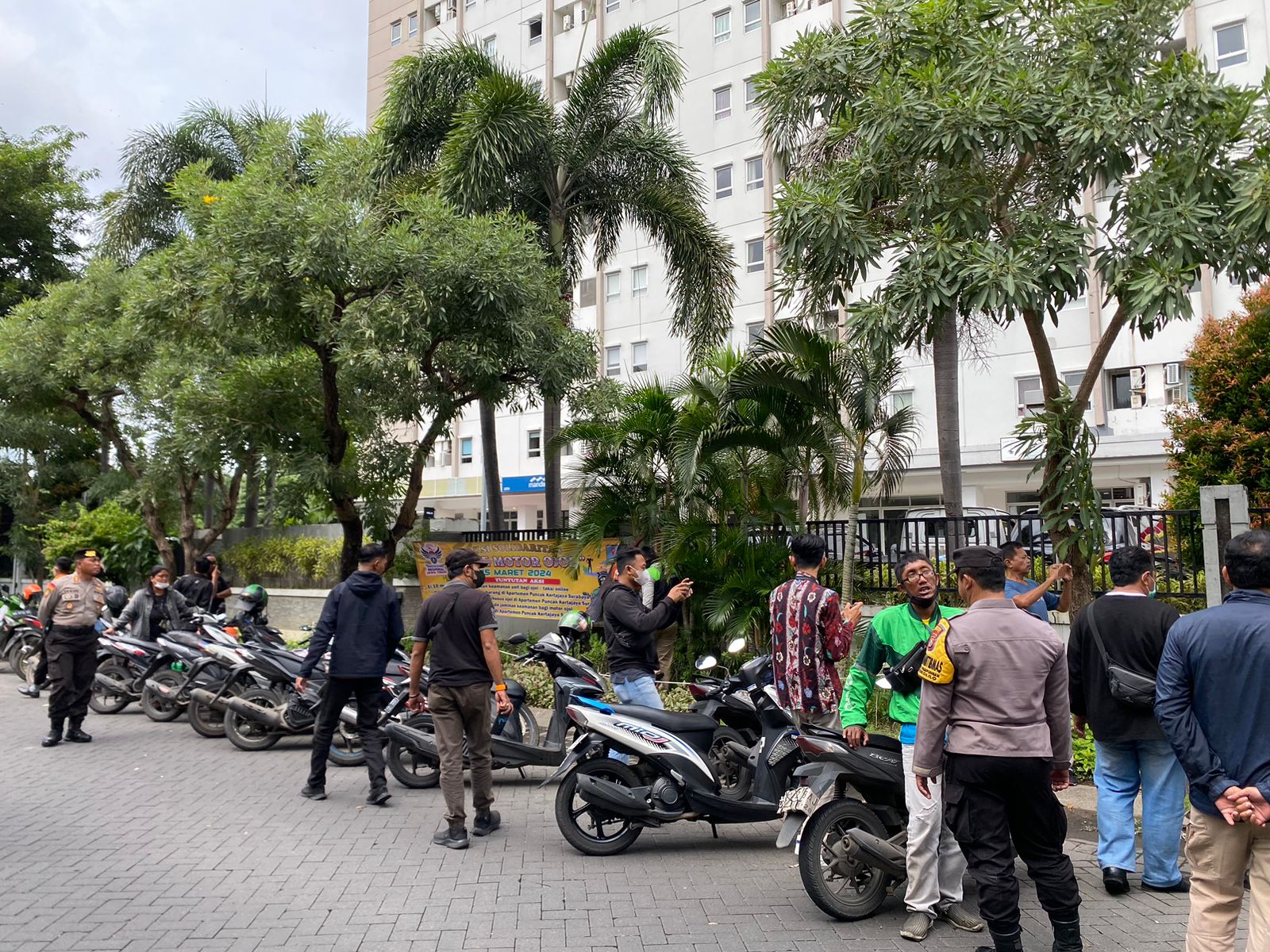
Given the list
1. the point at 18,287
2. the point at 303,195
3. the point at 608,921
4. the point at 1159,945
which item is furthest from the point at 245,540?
the point at 1159,945

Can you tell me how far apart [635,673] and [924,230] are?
4771 mm

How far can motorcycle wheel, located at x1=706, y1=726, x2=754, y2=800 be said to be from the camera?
7.26 meters

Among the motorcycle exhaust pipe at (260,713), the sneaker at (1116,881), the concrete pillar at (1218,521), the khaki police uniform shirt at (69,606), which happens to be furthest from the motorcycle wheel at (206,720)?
the concrete pillar at (1218,521)

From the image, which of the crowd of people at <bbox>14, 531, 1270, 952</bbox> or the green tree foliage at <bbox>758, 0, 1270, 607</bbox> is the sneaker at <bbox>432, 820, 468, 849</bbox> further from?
the green tree foliage at <bbox>758, 0, 1270, 607</bbox>

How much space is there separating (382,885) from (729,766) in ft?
8.64

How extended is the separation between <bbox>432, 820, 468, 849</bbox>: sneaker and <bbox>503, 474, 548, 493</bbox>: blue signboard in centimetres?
3138

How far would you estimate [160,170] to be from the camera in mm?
21469

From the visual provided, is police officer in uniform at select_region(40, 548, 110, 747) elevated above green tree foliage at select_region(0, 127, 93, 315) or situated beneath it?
situated beneath

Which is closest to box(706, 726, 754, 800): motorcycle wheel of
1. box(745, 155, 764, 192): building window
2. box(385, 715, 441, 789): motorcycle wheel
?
box(385, 715, 441, 789): motorcycle wheel

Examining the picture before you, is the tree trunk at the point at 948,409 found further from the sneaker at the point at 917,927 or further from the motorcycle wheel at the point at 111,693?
the motorcycle wheel at the point at 111,693

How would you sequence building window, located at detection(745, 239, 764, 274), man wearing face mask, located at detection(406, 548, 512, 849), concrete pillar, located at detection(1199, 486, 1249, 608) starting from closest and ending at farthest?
man wearing face mask, located at detection(406, 548, 512, 849)
concrete pillar, located at detection(1199, 486, 1249, 608)
building window, located at detection(745, 239, 764, 274)

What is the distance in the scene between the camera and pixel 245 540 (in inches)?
888

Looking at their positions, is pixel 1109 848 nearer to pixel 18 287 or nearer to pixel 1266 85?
pixel 1266 85

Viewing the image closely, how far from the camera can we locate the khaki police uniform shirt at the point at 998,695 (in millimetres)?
4484
